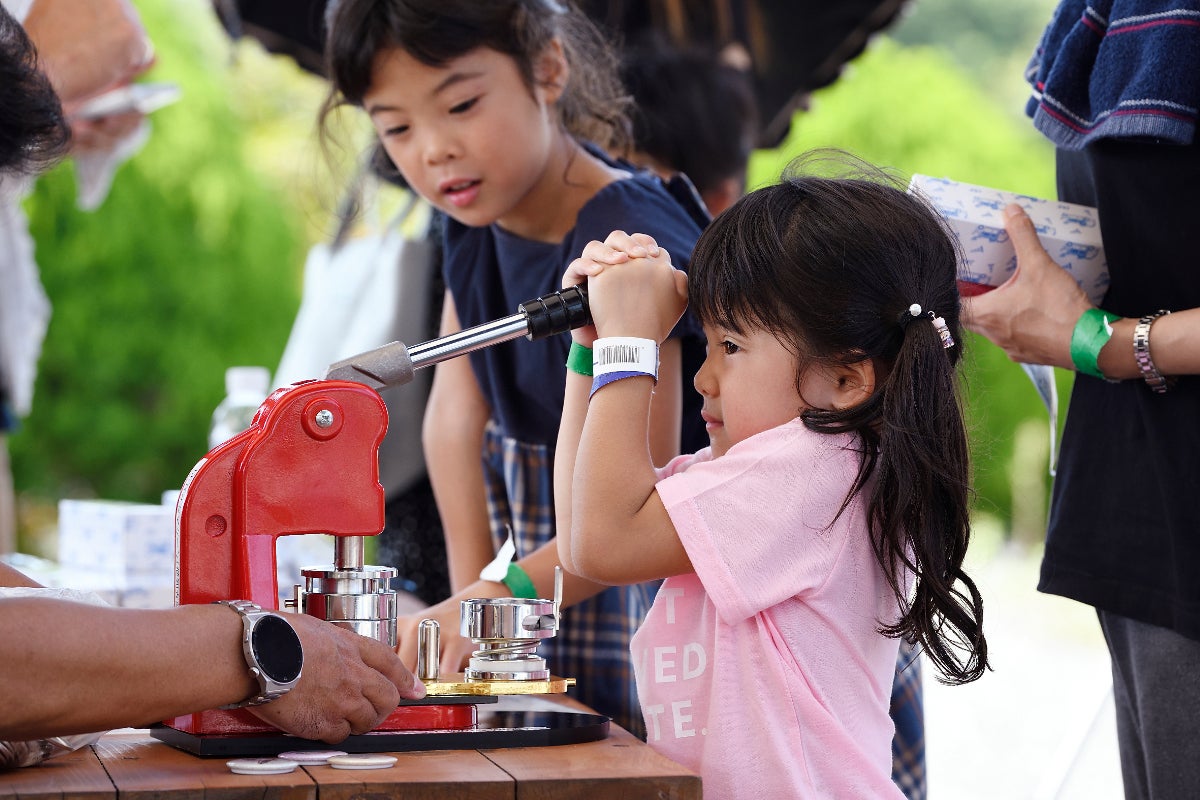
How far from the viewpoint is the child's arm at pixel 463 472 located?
6.42ft

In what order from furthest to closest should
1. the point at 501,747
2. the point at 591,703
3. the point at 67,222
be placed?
1. the point at 67,222
2. the point at 591,703
3. the point at 501,747

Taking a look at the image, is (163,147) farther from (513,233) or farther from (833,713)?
(833,713)

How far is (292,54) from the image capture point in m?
2.96

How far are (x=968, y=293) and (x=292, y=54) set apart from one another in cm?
185

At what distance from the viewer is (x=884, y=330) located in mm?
1291

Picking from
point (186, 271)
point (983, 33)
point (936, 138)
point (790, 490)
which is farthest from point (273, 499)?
point (983, 33)

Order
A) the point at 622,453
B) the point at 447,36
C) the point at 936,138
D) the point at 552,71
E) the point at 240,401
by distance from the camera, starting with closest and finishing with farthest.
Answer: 1. the point at 622,453
2. the point at 447,36
3. the point at 552,71
4. the point at 240,401
5. the point at 936,138

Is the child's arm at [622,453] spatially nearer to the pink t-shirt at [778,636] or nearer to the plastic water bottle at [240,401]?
the pink t-shirt at [778,636]

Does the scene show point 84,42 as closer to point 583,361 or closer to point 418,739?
point 583,361

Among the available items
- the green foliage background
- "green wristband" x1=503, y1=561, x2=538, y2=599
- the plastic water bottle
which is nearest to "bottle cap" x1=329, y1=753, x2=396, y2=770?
"green wristband" x1=503, y1=561, x2=538, y2=599

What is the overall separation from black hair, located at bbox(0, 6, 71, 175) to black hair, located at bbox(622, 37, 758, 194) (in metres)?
1.44

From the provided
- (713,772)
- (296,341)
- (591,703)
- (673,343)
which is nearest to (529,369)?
(673,343)

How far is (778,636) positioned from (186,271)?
695 cm

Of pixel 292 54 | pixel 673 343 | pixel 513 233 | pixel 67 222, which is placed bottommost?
pixel 673 343
